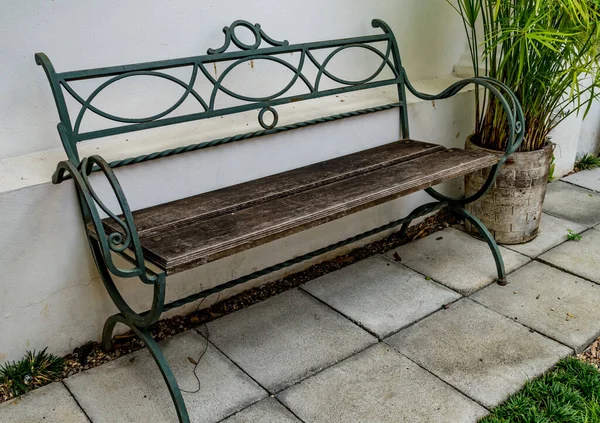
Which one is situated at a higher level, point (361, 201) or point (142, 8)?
point (142, 8)

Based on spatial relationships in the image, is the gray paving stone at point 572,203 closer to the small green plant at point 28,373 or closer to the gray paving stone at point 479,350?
the gray paving stone at point 479,350

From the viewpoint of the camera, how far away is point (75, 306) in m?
2.33

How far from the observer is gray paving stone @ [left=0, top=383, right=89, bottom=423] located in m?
2.07

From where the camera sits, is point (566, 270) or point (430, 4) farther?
point (430, 4)

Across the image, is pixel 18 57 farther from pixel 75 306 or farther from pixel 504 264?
pixel 504 264

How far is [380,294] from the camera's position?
2.77 metres

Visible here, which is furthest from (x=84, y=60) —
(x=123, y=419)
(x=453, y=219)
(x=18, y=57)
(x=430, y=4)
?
(x=453, y=219)

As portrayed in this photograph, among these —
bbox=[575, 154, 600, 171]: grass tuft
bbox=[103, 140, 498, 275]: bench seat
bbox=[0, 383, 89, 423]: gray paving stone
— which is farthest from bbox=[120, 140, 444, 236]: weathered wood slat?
bbox=[575, 154, 600, 171]: grass tuft

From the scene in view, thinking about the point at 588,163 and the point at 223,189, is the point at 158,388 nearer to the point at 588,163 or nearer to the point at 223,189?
the point at 223,189

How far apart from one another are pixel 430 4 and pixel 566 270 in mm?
1585

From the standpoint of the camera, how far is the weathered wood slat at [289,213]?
189 cm

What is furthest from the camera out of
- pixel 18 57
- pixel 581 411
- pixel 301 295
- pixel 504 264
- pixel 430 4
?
pixel 430 4

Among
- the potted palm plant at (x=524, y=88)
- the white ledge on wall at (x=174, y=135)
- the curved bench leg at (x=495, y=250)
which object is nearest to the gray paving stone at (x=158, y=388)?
the white ledge on wall at (x=174, y=135)

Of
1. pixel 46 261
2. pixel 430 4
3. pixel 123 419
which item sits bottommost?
pixel 123 419
